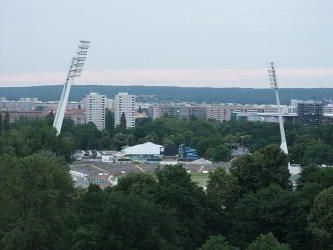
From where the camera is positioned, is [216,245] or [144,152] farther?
[144,152]

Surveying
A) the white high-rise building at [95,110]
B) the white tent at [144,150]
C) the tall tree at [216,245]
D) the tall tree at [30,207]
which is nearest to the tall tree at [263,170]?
the tall tree at [30,207]

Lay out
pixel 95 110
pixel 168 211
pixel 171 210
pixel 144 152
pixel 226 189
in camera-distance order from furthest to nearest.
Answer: pixel 95 110
pixel 144 152
pixel 226 189
pixel 171 210
pixel 168 211

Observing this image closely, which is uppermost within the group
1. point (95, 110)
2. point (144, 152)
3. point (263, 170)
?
point (263, 170)

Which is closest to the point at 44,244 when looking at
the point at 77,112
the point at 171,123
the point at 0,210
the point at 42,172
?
the point at 0,210

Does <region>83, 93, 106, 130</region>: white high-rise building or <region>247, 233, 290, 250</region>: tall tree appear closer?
<region>247, 233, 290, 250</region>: tall tree

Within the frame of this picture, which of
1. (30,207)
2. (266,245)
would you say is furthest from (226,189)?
(266,245)

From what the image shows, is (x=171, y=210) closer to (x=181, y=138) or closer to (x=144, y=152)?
(x=144, y=152)

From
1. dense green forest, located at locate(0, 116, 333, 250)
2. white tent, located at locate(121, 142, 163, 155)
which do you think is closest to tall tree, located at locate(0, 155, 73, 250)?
dense green forest, located at locate(0, 116, 333, 250)

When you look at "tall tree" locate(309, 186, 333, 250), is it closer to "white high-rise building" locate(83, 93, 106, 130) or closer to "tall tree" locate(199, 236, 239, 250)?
"tall tree" locate(199, 236, 239, 250)

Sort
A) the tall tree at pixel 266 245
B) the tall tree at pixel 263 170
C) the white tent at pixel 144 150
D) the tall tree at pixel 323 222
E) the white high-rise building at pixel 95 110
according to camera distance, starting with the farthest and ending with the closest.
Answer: the white high-rise building at pixel 95 110, the white tent at pixel 144 150, the tall tree at pixel 263 170, the tall tree at pixel 323 222, the tall tree at pixel 266 245

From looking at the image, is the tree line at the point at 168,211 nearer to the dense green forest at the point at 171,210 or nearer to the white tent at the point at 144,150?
the dense green forest at the point at 171,210

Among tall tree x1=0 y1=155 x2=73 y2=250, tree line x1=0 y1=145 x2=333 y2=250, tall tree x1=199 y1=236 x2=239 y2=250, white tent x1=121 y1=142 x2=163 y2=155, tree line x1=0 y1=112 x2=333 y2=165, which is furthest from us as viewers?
white tent x1=121 y1=142 x2=163 y2=155
